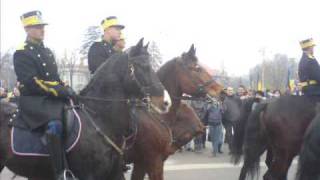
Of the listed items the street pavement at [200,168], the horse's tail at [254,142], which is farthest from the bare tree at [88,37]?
the horse's tail at [254,142]

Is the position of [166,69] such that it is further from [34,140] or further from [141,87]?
[34,140]

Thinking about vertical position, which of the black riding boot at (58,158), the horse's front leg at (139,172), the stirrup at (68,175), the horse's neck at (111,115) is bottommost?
the horse's front leg at (139,172)

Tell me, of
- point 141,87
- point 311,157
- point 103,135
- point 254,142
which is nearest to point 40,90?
point 103,135

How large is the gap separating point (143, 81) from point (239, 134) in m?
4.99

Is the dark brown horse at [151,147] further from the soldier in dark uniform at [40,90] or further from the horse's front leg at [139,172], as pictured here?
the soldier in dark uniform at [40,90]

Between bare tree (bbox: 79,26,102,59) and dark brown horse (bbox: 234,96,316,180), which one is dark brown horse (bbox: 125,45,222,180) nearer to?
dark brown horse (bbox: 234,96,316,180)

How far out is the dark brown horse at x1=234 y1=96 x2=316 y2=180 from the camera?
922 cm

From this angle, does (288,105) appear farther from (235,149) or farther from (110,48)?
(110,48)

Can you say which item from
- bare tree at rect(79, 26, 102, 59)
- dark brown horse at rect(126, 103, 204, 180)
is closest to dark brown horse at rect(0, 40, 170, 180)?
dark brown horse at rect(126, 103, 204, 180)

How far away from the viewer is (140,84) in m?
5.84

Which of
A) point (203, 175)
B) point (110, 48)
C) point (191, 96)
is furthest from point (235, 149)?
point (110, 48)

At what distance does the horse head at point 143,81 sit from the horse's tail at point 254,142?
3.94m

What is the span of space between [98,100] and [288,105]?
492 centimetres

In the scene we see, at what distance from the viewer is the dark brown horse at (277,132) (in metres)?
9.22
